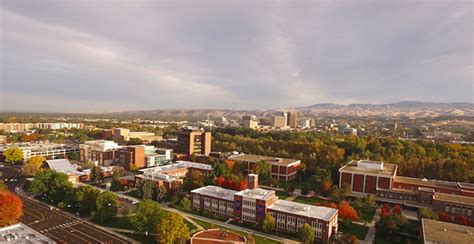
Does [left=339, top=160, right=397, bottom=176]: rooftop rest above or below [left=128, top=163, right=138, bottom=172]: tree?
above

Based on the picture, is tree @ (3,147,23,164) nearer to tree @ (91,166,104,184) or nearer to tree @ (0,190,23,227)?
tree @ (91,166,104,184)

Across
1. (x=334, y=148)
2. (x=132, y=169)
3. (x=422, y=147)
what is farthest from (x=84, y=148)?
(x=422, y=147)

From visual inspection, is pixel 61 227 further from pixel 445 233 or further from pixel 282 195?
pixel 445 233

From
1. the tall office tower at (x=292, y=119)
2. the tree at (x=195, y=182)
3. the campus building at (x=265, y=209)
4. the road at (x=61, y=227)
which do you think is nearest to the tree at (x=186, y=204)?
the campus building at (x=265, y=209)

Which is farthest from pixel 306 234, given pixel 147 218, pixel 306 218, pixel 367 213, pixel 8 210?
pixel 8 210

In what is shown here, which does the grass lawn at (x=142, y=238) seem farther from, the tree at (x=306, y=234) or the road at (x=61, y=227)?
the tree at (x=306, y=234)

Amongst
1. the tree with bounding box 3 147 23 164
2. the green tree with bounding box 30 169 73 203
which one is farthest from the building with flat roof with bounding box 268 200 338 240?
the tree with bounding box 3 147 23 164

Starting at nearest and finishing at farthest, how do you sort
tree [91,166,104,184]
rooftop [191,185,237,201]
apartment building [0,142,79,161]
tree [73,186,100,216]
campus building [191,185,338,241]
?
campus building [191,185,338,241] → tree [73,186,100,216] → rooftop [191,185,237,201] → tree [91,166,104,184] → apartment building [0,142,79,161]
